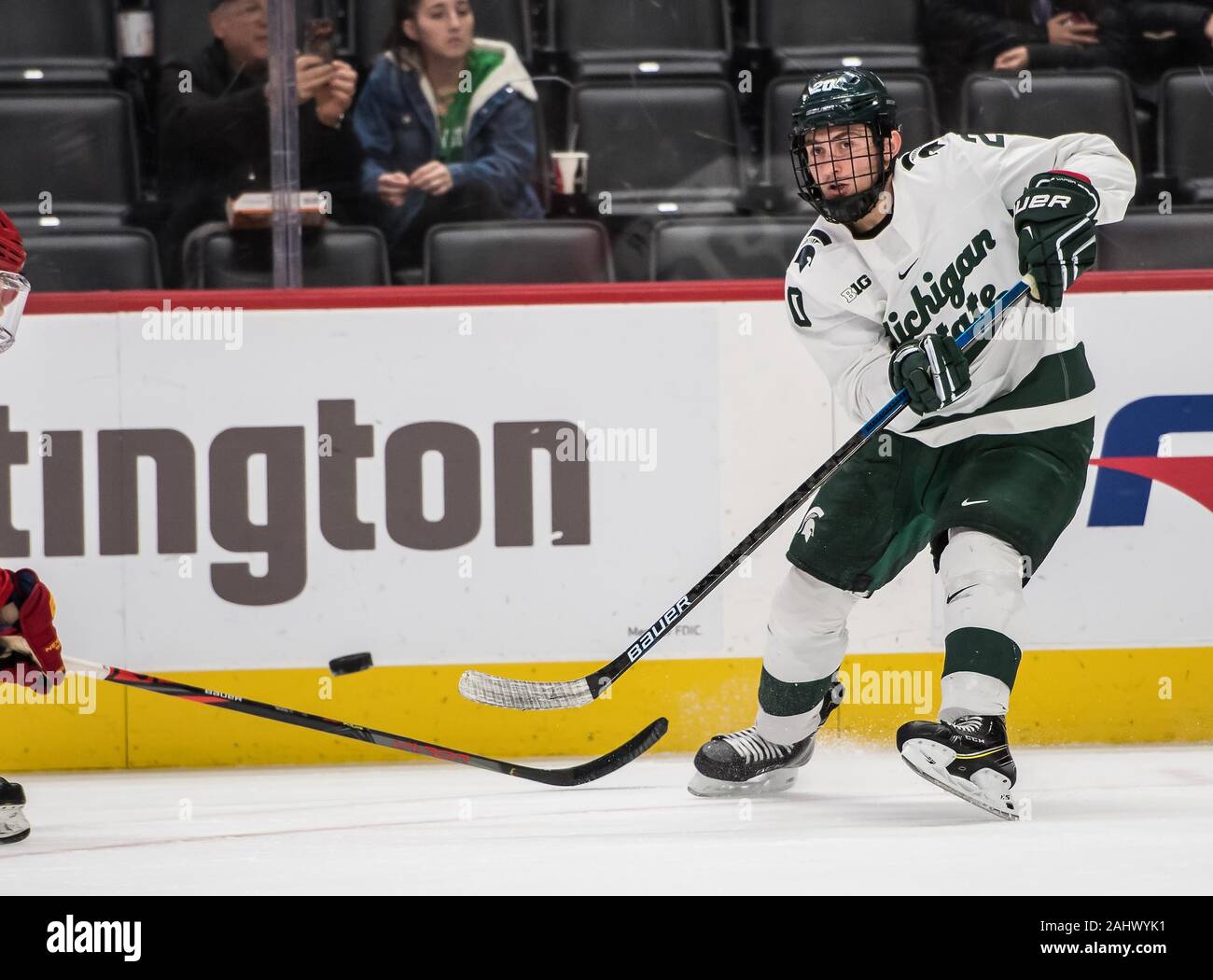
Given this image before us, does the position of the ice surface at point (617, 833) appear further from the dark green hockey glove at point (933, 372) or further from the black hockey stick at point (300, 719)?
the dark green hockey glove at point (933, 372)

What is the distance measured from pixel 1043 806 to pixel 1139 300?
4.14 ft

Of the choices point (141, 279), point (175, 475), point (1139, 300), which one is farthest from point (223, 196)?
point (1139, 300)

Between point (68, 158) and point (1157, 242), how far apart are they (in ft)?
8.64

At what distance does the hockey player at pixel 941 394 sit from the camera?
2.48 m

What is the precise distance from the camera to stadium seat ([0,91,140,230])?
3.71 m

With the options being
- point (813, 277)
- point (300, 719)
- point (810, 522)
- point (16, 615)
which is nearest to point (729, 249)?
point (813, 277)

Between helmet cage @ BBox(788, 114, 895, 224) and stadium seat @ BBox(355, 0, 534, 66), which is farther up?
stadium seat @ BBox(355, 0, 534, 66)

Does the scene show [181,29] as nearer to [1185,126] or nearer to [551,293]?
[551,293]

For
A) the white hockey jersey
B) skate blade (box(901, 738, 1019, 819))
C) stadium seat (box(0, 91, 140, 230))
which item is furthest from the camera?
stadium seat (box(0, 91, 140, 230))

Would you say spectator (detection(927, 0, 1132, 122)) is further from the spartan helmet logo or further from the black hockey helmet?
the spartan helmet logo

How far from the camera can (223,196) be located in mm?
3598

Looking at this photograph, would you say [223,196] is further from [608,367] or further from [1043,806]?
[1043,806]

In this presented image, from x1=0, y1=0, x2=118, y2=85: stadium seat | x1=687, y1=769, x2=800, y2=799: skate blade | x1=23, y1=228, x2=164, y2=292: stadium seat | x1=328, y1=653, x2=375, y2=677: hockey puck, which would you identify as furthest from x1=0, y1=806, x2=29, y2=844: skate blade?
x1=0, y1=0, x2=118, y2=85: stadium seat

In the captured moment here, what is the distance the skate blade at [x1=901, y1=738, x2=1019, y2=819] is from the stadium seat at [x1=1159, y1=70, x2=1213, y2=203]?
6.44 ft
